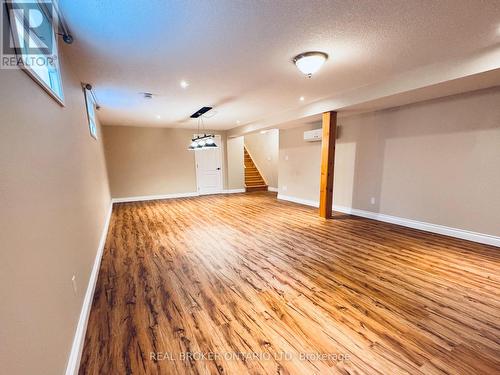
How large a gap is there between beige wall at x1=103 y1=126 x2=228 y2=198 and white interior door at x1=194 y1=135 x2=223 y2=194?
8.8 inches

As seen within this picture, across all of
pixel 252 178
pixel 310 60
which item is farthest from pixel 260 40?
pixel 252 178

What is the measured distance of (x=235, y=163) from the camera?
8.98m

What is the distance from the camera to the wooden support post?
181 inches

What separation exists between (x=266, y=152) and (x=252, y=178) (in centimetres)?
128

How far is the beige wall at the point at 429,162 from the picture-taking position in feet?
11.0

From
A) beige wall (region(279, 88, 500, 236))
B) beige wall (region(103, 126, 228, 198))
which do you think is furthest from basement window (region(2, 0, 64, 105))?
beige wall (region(103, 126, 228, 198))

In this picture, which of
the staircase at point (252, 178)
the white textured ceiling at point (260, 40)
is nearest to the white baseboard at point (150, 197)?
the staircase at point (252, 178)

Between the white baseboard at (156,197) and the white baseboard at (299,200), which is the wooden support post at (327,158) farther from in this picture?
the white baseboard at (156,197)

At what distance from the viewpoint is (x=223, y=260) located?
3.03 m

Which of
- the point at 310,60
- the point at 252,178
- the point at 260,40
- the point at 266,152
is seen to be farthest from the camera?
the point at 252,178

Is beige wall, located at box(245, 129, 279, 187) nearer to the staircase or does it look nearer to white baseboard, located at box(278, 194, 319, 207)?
the staircase

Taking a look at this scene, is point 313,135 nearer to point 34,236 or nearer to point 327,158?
point 327,158

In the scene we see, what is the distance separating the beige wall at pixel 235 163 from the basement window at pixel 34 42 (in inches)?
277

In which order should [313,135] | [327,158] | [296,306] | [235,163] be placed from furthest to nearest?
[235,163] → [313,135] → [327,158] → [296,306]
